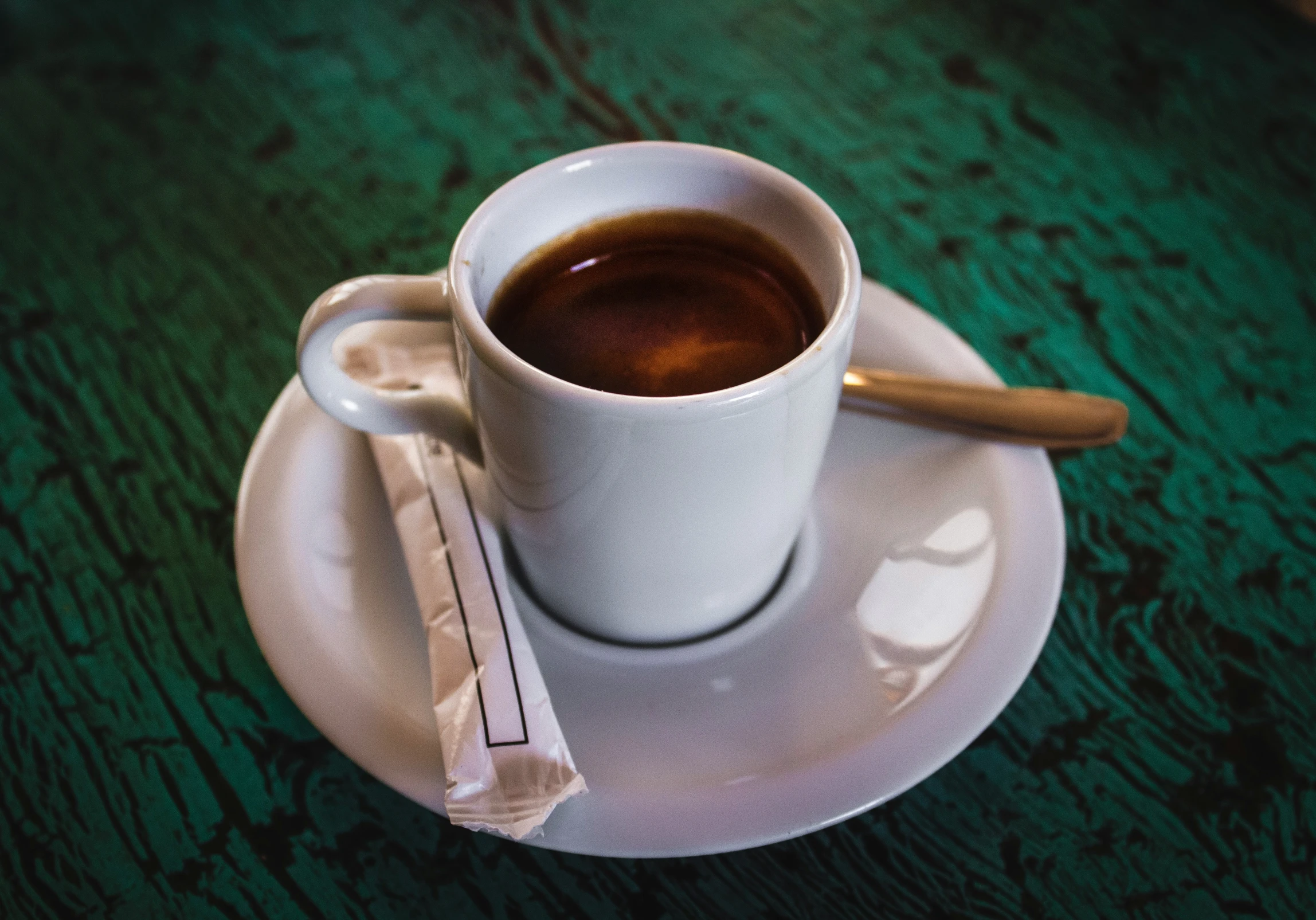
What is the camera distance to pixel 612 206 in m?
0.67

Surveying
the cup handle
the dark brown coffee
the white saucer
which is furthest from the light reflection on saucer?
the cup handle

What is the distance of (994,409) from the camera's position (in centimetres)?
69

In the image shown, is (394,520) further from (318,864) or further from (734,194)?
(734,194)

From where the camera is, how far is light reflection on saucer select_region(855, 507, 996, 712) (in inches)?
23.2

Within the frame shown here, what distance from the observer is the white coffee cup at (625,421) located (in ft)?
1.65

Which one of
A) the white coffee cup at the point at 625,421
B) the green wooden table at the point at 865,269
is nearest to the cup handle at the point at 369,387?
the white coffee cup at the point at 625,421

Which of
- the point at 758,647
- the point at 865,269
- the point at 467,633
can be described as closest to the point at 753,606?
the point at 758,647

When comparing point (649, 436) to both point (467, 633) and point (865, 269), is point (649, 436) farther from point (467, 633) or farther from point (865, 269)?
point (865, 269)

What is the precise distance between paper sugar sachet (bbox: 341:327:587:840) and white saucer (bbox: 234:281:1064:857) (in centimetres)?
2

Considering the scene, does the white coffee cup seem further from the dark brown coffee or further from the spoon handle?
the spoon handle

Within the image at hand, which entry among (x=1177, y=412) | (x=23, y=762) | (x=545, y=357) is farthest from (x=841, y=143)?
(x=23, y=762)

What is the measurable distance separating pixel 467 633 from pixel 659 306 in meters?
0.27

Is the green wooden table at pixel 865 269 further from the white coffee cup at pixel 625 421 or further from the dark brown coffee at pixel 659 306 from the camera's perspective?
the dark brown coffee at pixel 659 306

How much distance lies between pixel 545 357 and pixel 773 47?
72cm
